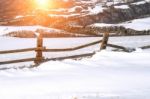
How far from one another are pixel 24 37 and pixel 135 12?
903 inches

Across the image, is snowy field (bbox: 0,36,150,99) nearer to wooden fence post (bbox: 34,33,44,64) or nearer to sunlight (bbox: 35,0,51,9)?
wooden fence post (bbox: 34,33,44,64)

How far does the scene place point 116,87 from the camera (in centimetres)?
900

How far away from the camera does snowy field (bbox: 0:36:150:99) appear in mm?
8477

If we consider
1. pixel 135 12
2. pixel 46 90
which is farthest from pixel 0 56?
pixel 135 12

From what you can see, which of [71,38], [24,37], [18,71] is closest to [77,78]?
[18,71]

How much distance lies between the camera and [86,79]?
10156 millimetres

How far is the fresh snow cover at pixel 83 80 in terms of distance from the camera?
8453mm

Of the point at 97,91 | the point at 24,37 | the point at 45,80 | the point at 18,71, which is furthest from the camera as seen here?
the point at 24,37

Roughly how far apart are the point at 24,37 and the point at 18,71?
17306mm

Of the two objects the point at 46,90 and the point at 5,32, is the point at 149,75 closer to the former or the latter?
the point at 46,90

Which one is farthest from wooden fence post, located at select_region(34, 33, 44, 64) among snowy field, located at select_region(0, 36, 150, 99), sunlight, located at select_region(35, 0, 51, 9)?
sunlight, located at select_region(35, 0, 51, 9)

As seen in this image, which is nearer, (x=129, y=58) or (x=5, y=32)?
(x=129, y=58)

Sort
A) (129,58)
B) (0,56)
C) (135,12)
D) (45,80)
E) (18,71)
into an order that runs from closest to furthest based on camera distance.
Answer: (45,80)
(18,71)
(129,58)
(0,56)
(135,12)

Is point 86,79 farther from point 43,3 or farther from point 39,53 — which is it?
point 43,3
